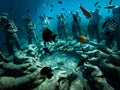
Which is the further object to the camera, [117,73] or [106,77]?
[106,77]

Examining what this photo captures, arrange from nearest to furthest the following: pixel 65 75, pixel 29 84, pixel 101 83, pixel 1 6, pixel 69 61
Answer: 1. pixel 101 83
2. pixel 29 84
3. pixel 65 75
4. pixel 69 61
5. pixel 1 6

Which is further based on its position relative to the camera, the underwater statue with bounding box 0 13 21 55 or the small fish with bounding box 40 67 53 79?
the underwater statue with bounding box 0 13 21 55

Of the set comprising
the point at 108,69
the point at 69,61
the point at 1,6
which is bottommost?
the point at 69,61

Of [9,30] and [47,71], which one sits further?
[9,30]

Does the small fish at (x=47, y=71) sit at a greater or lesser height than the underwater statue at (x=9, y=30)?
lesser

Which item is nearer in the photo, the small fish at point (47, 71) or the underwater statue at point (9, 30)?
the small fish at point (47, 71)

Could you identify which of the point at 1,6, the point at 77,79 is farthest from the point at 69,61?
the point at 1,6

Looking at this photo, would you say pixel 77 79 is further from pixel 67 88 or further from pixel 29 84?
pixel 29 84

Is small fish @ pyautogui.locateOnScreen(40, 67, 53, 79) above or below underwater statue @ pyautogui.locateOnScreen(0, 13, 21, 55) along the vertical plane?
below

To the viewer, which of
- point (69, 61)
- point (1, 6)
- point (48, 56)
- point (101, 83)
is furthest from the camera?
point (1, 6)

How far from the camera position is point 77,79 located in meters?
5.82

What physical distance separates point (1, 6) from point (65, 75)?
2841 cm

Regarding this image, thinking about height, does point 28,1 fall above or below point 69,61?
above

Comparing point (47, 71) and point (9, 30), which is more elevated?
point (9, 30)
